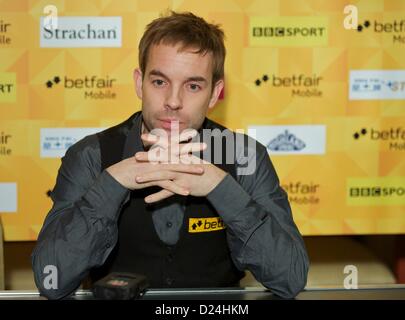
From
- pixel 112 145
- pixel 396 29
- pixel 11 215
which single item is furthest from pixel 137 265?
pixel 396 29

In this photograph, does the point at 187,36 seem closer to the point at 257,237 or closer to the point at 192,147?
the point at 192,147

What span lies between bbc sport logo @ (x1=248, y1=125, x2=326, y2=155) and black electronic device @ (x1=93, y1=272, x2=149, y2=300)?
0.91 meters

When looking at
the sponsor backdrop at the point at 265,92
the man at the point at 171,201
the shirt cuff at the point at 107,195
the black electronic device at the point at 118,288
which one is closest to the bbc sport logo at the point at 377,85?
the sponsor backdrop at the point at 265,92

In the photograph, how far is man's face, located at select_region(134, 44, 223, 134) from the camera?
121cm

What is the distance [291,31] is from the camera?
1689 millimetres

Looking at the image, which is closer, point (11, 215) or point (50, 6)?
point (50, 6)

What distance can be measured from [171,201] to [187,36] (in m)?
0.37

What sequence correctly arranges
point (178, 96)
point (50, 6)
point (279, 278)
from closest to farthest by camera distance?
point (279, 278) < point (178, 96) < point (50, 6)

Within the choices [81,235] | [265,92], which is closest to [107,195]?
[81,235]

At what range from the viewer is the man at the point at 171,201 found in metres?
1.09

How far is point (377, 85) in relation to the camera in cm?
173

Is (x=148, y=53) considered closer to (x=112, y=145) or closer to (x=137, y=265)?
(x=112, y=145)

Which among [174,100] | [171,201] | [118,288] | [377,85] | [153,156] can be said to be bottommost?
[118,288]

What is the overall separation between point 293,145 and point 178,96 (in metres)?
0.65
